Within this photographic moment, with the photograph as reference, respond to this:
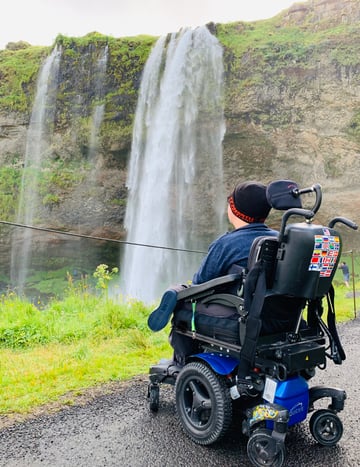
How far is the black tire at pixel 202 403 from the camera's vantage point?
Result: 91.0 inches

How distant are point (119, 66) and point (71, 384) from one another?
22.2m

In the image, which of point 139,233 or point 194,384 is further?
point 139,233

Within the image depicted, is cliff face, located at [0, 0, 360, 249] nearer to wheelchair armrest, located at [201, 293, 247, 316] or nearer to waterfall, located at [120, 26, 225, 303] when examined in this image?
waterfall, located at [120, 26, 225, 303]

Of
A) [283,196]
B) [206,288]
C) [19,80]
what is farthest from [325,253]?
[19,80]

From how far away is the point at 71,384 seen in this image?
334cm

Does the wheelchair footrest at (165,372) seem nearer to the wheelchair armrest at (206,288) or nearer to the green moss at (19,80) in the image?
the wheelchair armrest at (206,288)

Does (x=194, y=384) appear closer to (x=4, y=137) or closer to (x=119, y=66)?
(x=119, y=66)

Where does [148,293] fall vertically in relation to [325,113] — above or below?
below

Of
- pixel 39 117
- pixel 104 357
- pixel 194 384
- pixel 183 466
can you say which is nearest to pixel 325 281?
pixel 194 384

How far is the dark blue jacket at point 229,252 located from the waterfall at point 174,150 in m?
18.2

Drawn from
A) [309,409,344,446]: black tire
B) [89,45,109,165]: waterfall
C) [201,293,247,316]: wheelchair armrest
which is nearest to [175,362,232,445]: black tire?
[201,293,247,316]: wheelchair armrest

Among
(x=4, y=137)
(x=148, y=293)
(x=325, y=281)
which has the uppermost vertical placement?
(x=4, y=137)

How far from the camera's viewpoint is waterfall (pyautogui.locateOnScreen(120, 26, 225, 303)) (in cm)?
2117

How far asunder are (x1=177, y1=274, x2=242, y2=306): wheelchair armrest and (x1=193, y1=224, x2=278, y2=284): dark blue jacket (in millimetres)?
86
